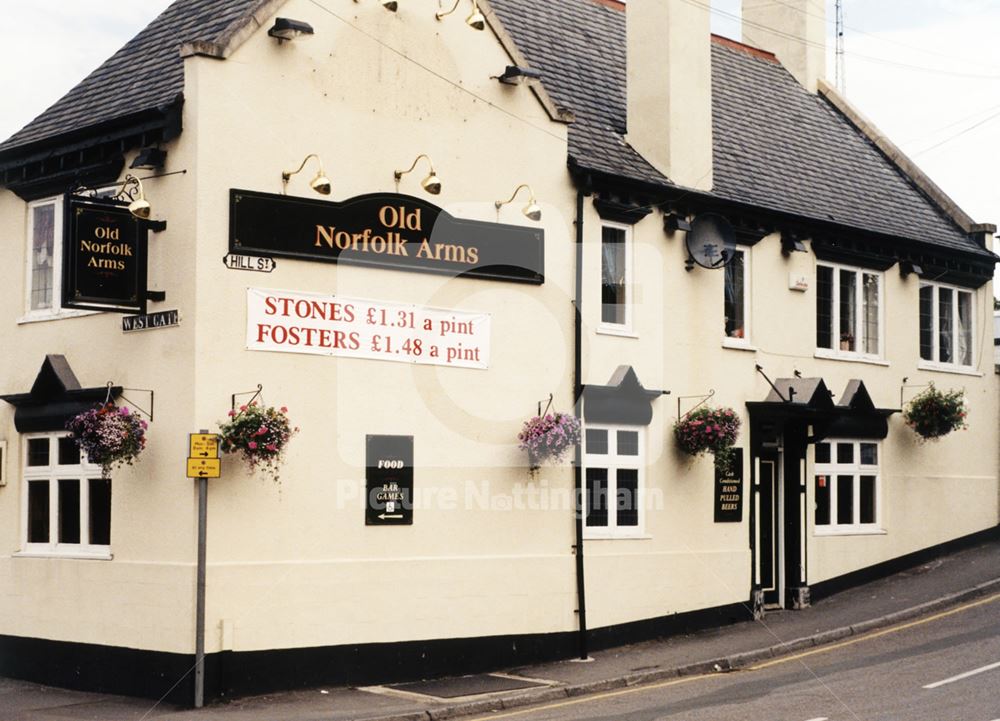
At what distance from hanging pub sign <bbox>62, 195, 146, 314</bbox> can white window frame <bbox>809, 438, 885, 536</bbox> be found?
1216cm

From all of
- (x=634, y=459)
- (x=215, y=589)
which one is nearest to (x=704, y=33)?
(x=634, y=459)

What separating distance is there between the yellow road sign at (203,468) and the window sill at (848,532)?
455 inches

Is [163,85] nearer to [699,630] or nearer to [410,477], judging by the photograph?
[410,477]

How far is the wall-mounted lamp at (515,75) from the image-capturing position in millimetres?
18750

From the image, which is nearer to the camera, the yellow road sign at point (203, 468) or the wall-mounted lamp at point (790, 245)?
the yellow road sign at point (203, 468)

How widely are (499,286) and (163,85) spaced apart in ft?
16.5

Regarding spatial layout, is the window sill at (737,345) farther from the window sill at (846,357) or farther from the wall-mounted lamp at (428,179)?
the wall-mounted lamp at (428,179)

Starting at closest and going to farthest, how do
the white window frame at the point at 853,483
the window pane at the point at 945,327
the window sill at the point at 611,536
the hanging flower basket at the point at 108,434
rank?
the hanging flower basket at the point at 108,434 < the window sill at the point at 611,536 < the white window frame at the point at 853,483 < the window pane at the point at 945,327

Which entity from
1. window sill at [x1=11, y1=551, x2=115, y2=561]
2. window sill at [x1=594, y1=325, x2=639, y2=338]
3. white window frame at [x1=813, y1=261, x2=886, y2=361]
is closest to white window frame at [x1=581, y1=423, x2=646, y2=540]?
window sill at [x1=594, y1=325, x2=639, y2=338]

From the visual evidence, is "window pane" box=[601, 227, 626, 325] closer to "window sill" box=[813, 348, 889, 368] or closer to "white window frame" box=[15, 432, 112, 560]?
"window sill" box=[813, 348, 889, 368]

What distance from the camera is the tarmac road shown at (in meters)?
14.4

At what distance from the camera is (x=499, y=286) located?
1889cm

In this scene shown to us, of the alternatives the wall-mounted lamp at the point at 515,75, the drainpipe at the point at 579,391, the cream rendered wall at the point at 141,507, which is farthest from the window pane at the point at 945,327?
the cream rendered wall at the point at 141,507

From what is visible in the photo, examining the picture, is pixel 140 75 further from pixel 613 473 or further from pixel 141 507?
pixel 613 473
